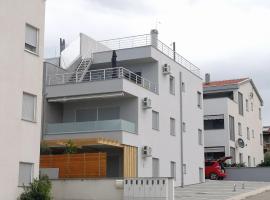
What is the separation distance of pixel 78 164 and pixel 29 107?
6.93 metres

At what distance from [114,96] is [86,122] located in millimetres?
2358

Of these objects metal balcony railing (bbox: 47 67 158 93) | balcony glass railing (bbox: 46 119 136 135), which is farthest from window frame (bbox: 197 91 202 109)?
balcony glass railing (bbox: 46 119 136 135)

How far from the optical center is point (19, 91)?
23906mm

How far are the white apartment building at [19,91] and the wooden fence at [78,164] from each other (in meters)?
5.94

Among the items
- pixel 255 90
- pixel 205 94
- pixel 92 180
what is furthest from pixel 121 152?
pixel 255 90

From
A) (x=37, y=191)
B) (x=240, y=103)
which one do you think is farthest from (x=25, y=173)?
(x=240, y=103)

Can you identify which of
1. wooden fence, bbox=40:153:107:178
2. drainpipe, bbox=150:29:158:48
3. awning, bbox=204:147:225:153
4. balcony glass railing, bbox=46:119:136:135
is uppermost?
drainpipe, bbox=150:29:158:48

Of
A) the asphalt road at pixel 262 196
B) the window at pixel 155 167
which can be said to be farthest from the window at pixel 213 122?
the asphalt road at pixel 262 196

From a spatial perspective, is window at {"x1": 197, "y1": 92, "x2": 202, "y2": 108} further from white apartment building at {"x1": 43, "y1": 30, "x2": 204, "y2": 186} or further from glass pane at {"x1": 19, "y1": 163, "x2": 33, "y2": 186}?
glass pane at {"x1": 19, "y1": 163, "x2": 33, "y2": 186}

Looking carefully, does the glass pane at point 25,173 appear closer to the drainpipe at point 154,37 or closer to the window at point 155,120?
the window at point 155,120

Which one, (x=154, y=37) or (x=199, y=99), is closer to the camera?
(x=154, y=37)

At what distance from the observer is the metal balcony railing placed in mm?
34969

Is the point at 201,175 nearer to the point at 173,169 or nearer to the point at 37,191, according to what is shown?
the point at 173,169

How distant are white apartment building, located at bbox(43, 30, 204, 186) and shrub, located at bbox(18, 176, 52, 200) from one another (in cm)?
674
